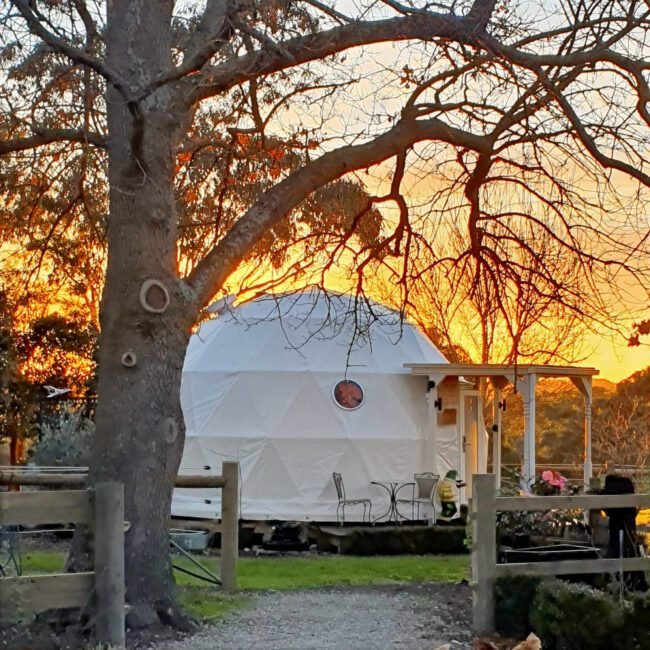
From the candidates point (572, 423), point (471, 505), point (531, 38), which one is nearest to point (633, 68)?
point (531, 38)

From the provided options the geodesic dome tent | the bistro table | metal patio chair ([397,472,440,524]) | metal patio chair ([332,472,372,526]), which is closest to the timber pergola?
the geodesic dome tent

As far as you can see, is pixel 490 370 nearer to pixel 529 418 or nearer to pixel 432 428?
pixel 529 418

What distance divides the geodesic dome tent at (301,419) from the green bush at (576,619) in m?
9.87

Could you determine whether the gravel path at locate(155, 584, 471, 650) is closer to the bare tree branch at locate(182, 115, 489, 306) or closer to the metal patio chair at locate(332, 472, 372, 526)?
the bare tree branch at locate(182, 115, 489, 306)

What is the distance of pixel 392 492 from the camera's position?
1756 cm

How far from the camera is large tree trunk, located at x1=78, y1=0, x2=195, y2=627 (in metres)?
8.00

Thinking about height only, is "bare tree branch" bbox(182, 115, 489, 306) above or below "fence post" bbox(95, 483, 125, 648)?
above

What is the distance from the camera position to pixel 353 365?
58.9 feet

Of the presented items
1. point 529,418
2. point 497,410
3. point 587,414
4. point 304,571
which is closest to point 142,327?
point 304,571

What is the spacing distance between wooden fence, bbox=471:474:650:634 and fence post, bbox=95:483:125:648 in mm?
2618

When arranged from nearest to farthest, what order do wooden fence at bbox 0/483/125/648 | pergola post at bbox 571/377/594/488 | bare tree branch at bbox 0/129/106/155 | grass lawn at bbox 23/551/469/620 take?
wooden fence at bbox 0/483/125/648
bare tree branch at bbox 0/129/106/155
grass lawn at bbox 23/551/469/620
pergola post at bbox 571/377/594/488

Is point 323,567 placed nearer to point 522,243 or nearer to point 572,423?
point 522,243

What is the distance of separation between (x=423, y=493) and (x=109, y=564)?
11.3 meters

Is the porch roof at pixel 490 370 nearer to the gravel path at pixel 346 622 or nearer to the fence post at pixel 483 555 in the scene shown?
the gravel path at pixel 346 622
